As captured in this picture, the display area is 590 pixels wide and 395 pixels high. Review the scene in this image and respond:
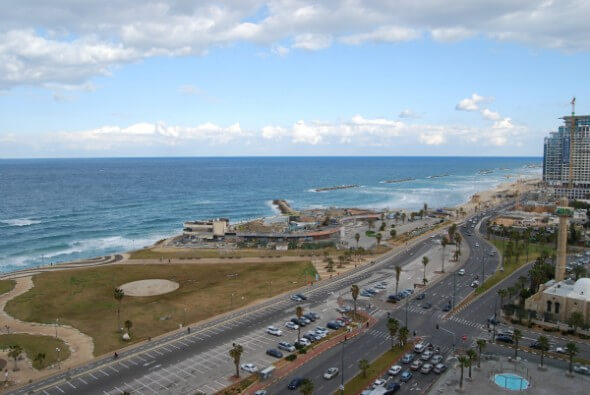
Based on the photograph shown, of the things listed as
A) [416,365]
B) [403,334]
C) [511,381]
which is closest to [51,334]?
[403,334]

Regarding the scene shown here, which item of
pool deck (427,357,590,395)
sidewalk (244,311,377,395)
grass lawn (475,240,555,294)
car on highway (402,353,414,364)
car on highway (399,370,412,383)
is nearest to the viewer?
pool deck (427,357,590,395)

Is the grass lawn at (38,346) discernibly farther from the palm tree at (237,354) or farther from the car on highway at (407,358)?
the car on highway at (407,358)

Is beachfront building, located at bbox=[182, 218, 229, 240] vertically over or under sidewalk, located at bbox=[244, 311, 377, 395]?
over

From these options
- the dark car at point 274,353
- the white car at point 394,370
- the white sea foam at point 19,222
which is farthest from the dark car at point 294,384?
the white sea foam at point 19,222

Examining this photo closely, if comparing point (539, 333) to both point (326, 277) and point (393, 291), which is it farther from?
point (326, 277)

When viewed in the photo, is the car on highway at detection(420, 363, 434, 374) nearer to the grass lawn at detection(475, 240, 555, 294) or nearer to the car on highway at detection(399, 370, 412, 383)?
the car on highway at detection(399, 370, 412, 383)

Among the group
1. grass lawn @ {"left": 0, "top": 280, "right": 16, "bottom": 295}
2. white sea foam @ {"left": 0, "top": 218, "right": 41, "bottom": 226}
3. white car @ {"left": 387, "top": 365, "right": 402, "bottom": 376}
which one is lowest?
grass lawn @ {"left": 0, "top": 280, "right": 16, "bottom": 295}

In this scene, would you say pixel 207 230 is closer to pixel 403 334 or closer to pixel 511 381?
pixel 403 334

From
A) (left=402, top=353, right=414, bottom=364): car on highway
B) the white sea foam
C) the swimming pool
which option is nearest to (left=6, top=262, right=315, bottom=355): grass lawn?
(left=402, top=353, right=414, bottom=364): car on highway
